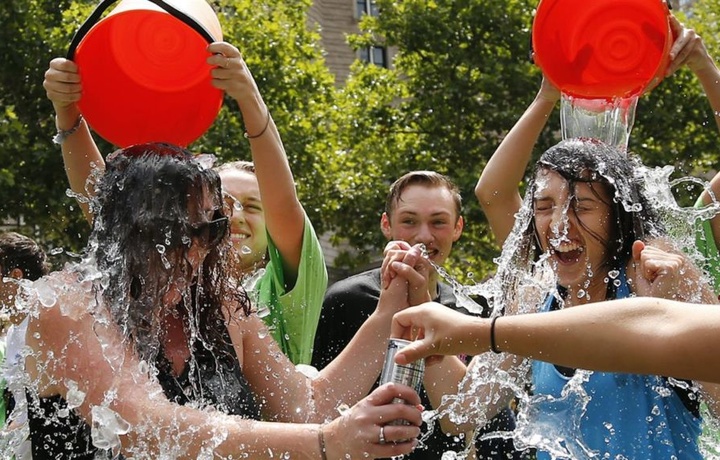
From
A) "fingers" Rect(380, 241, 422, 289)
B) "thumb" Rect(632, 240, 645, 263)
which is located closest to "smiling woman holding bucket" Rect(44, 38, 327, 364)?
"fingers" Rect(380, 241, 422, 289)

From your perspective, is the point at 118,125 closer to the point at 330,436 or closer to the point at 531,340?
the point at 330,436

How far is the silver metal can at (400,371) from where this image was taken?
93.7 inches

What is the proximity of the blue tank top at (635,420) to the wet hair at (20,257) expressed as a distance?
371cm

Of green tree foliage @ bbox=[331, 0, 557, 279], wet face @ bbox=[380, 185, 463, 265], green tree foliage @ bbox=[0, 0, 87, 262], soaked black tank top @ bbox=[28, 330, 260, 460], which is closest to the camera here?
soaked black tank top @ bbox=[28, 330, 260, 460]

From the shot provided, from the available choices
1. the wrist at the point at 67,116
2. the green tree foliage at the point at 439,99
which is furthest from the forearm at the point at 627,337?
the green tree foliage at the point at 439,99

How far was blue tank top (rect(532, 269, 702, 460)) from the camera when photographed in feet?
9.15

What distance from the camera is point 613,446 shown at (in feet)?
9.31

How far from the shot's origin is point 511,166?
12.5 ft

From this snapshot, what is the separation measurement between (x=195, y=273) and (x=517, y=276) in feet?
3.69

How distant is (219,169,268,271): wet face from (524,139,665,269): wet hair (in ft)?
3.70

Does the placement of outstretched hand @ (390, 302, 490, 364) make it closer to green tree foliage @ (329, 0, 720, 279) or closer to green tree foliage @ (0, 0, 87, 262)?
green tree foliage @ (0, 0, 87, 262)

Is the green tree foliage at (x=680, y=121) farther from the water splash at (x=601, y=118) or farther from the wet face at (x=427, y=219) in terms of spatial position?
the water splash at (x=601, y=118)

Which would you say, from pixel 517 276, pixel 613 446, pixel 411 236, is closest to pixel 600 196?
pixel 517 276

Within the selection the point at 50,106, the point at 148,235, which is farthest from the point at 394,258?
the point at 50,106
